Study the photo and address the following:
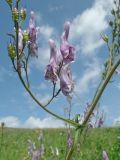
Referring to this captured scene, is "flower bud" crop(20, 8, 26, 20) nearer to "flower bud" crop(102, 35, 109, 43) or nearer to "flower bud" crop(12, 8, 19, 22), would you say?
"flower bud" crop(12, 8, 19, 22)

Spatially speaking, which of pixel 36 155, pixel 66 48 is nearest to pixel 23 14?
pixel 66 48

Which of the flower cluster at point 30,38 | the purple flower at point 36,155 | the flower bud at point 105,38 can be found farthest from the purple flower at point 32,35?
the purple flower at point 36,155

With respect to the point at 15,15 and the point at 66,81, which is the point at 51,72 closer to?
the point at 66,81

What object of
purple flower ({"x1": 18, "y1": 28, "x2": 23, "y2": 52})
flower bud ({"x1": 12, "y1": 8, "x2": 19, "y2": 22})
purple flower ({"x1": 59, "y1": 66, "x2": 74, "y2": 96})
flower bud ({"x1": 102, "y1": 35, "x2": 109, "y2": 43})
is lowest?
purple flower ({"x1": 59, "y1": 66, "x2": 74, "y2": 96})

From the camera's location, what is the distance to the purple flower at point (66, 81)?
268 centimetres

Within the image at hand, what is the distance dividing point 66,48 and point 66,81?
6.8 inches

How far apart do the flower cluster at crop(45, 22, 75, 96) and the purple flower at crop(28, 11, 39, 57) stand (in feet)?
0.65

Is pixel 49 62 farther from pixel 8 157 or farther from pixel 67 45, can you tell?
pixel 8 157

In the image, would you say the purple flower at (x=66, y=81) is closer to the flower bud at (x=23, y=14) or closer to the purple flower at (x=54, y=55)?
the purple flower at (x=54, y=55)

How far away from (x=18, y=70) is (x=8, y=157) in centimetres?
976

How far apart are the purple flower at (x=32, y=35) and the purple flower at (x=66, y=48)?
0.83ft

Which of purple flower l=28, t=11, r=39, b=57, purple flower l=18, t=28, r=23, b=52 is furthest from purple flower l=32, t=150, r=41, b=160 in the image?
purple flower l=18, t=28, r=23, b=52

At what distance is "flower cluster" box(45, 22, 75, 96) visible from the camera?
2684 mm

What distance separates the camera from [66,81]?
2.69m
